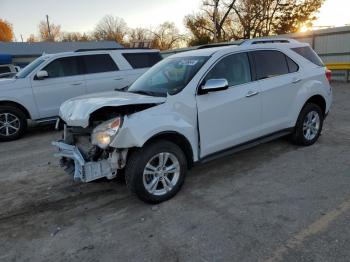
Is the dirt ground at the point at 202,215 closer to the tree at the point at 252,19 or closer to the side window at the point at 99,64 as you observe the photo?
the side window at the point at 99,64

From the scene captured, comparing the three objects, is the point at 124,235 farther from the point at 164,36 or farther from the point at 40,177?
the point at 164,36

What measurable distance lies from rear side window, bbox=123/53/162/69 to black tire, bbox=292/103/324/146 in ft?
17.4

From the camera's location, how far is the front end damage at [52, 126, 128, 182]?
3.84m

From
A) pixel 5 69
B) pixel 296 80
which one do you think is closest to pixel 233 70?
pixel 296 80

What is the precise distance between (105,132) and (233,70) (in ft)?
6.82

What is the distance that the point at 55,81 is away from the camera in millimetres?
8484

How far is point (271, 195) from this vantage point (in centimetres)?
418

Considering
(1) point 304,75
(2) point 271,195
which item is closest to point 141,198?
(2) point 271,195

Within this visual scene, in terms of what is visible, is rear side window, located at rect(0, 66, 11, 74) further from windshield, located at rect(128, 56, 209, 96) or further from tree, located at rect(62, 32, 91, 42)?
tree, located at rect(62, 32, 91, 42)

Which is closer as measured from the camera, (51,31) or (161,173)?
(161,173)

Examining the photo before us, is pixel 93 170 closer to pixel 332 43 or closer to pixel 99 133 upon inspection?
pixel 99 133

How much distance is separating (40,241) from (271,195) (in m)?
2.71

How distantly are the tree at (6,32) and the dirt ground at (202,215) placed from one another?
7825 centimetres

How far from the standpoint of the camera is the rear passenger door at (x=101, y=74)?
8922mm
